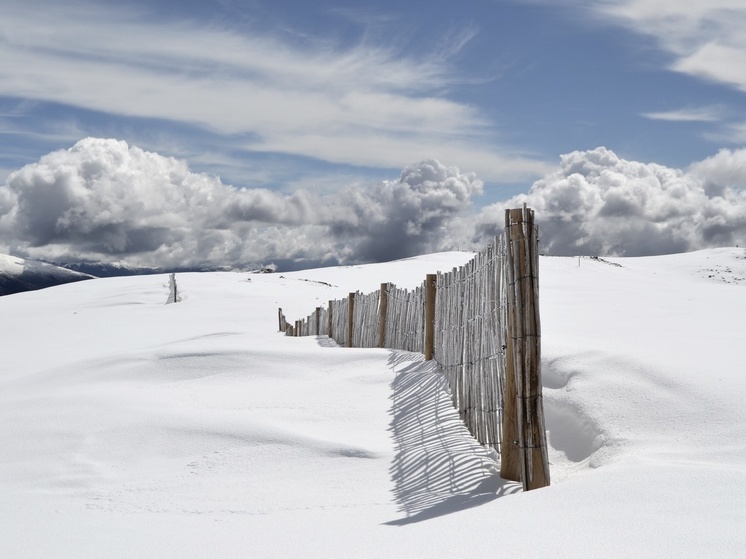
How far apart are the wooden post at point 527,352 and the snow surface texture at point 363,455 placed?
0.23 meters

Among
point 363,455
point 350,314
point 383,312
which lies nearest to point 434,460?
point 363,455

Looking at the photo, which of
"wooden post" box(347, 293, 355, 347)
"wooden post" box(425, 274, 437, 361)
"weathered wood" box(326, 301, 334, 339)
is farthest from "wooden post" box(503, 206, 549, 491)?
"weathered wood" box(326, 301, 334, 339)

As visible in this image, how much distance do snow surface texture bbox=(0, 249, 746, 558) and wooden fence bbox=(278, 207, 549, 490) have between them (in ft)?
0.71

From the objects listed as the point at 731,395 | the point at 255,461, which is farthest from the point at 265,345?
the point at 731,395

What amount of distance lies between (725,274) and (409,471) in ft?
→ 128

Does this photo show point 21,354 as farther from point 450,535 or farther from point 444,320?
point 450,535

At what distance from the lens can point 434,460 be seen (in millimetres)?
4617

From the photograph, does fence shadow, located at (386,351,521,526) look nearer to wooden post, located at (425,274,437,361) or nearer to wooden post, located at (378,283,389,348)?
wooden post, located at (425,274,437,361)

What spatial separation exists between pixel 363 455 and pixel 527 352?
1.61m

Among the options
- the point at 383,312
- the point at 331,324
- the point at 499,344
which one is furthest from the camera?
the point at 331,324

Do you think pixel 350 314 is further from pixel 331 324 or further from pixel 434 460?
pixel 434 460

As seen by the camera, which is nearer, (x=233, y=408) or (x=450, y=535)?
(x=450, y=535)

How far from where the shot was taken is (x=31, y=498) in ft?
14.0

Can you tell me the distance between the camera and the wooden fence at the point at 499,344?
3.92m
